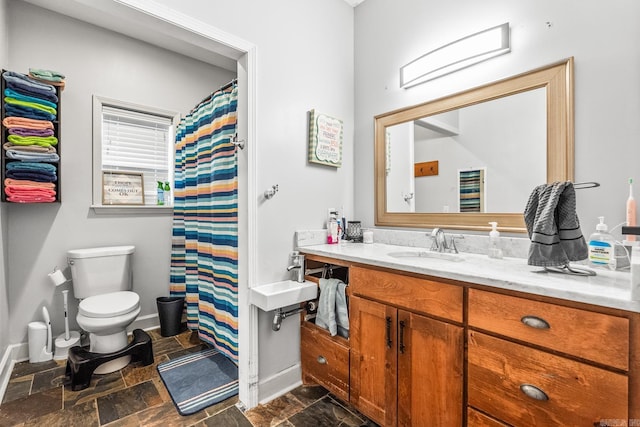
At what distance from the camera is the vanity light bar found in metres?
1.48

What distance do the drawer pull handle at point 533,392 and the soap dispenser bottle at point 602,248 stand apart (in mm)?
600

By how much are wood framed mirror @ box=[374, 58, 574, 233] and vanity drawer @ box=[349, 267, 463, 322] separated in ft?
2.07

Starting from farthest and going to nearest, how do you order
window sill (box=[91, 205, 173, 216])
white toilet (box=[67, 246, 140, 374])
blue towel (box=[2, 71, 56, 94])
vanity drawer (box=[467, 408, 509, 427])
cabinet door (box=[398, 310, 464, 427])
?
1. window sill (box=[91, 205, 173, 216])
2. white toilet (box=[67, 246, 140, 374])
3. blue towel (box=[2, 71, 56, 94])
4. cabinet door (box=[398, 310, 464, 427])
5. vanity drawer (box=[467, 408, 509, 427])

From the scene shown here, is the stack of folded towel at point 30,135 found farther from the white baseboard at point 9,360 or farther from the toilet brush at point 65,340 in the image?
the white baseboard at point 9,360

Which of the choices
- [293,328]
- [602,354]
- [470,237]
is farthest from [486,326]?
[293,328]

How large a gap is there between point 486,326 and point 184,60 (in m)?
3.22

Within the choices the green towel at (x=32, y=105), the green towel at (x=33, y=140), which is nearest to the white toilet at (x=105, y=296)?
the green towel at (x=33, y=140)

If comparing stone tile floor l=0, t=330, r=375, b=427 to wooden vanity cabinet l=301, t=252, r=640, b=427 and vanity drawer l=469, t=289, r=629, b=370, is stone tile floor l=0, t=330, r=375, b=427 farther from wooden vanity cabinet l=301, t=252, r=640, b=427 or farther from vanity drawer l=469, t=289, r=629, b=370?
vanity drawer l=469, t=289, r=629, b=370

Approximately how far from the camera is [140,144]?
2.67 meters

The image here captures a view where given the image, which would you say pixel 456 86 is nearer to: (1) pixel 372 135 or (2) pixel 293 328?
(1) pixel 372 135

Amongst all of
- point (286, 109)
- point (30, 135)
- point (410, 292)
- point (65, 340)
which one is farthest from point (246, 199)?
point (65, 340)

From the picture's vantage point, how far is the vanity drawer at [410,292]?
1.12 meters

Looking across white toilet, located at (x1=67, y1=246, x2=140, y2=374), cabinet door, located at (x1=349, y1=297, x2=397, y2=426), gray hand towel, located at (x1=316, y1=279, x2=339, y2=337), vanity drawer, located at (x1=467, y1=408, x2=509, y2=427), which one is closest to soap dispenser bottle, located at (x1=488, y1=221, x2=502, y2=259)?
cabinet door, located at (x1=349, y1=297, x2=397, y2=426)

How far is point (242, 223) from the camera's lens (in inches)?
66.0
